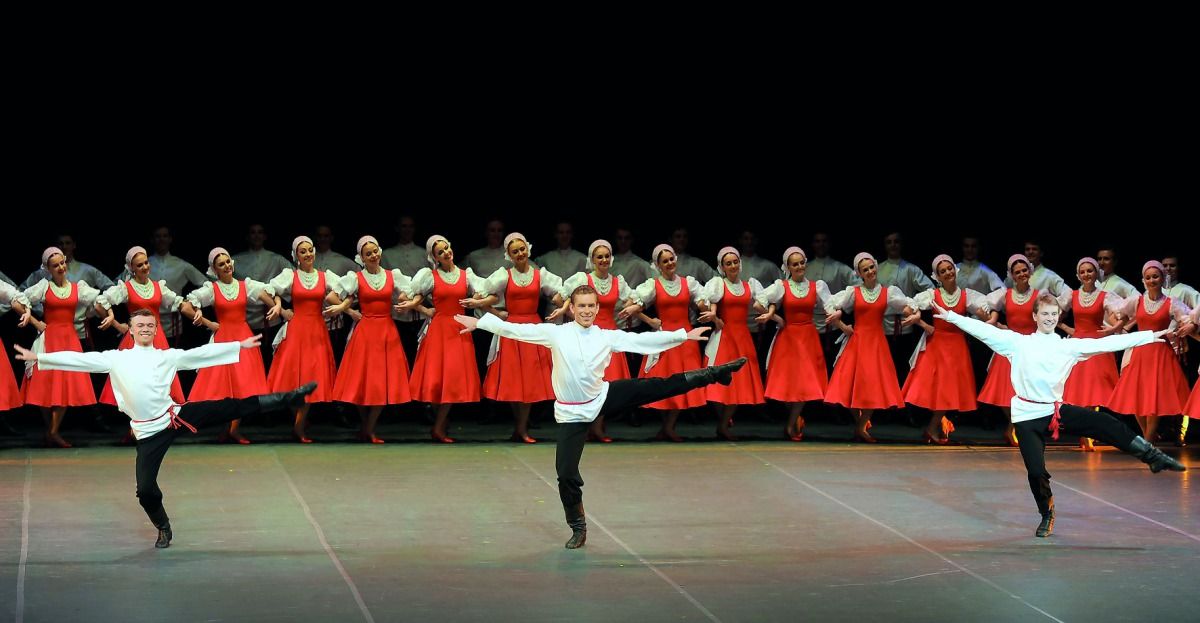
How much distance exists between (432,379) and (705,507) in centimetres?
244

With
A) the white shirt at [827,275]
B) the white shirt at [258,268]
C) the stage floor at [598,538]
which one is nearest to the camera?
the stage floor at [598,538]

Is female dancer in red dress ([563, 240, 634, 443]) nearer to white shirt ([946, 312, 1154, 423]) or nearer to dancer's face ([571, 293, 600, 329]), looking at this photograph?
dancer's face ([571, 293, 600, 329])

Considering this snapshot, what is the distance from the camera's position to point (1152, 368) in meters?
8.50

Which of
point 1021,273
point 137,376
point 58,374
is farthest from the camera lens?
point 1021,273

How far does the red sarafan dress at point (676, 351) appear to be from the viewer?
855 centimetres

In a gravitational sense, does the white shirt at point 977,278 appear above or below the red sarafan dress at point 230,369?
above

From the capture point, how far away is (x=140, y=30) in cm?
891

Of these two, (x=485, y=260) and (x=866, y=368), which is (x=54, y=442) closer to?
(x=485, y=260)

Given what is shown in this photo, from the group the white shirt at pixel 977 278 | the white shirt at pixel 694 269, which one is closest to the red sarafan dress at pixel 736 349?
the white shirt at pixel 694 269

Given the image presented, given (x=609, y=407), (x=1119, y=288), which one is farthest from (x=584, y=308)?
(x=1119, y=288)

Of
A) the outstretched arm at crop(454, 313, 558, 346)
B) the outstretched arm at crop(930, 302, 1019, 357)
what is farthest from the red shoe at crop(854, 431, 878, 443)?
the outstretched arm at crop(454, 313, 558, 346)

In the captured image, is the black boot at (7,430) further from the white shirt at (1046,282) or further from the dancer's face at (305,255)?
the white shirt at (1046,282)

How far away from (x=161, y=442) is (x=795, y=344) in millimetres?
4265

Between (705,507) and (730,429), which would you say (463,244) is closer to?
(730,429)
